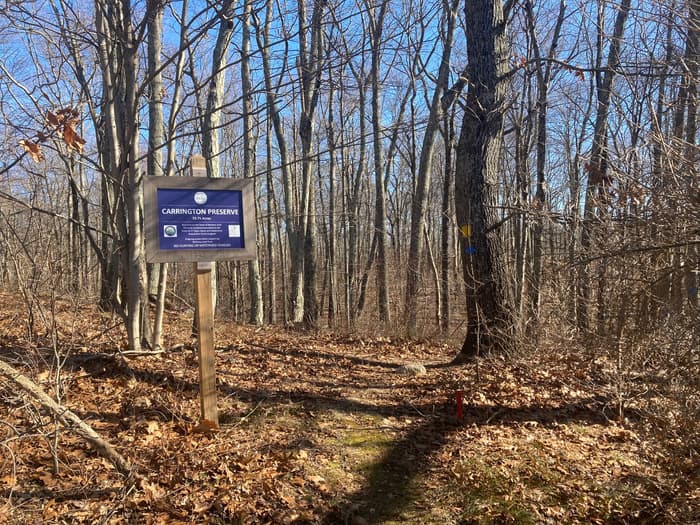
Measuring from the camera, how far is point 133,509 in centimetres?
298

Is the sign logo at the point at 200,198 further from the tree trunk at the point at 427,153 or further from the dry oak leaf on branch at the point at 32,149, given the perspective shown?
the tree trunk at the point at 427,153

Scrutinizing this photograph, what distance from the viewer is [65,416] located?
295 centimetres

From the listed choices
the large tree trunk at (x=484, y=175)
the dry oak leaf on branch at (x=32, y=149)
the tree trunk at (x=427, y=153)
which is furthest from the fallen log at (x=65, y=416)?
the tree trunk at (x=427, y=153)

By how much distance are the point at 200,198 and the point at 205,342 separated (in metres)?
1.32

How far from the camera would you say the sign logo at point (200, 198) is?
3973mm

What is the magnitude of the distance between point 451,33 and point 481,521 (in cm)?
1209

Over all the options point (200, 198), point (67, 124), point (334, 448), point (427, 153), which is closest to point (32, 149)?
point (67, 124)

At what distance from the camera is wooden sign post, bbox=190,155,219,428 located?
13.1ft

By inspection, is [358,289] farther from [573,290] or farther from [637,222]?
[637,222]

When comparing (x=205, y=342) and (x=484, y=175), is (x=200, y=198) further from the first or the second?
(x=484, y=175)

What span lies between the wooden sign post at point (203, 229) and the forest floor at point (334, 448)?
69 cm

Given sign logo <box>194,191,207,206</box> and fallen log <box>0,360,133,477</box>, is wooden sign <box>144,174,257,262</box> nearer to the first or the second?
sign logo <box>194,191,207,206</box>

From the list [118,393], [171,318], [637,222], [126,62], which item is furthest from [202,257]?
[171,318]

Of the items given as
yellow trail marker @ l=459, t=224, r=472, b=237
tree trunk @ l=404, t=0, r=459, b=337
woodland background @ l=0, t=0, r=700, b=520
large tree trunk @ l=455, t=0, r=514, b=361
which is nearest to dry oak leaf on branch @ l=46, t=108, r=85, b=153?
woodland background @ l=0, t=0, r=700, b=520
